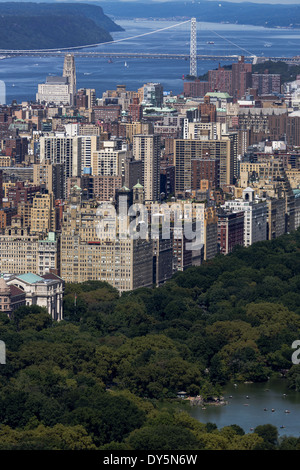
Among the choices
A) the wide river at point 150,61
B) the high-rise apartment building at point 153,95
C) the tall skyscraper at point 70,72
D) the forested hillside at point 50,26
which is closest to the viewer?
the high-rise apartment building at point 153,95

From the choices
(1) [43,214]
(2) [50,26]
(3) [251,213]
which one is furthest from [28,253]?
(2) [50,26]

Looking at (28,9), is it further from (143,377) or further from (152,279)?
(143,377)

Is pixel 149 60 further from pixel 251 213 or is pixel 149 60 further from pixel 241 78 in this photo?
pixel 251 213
